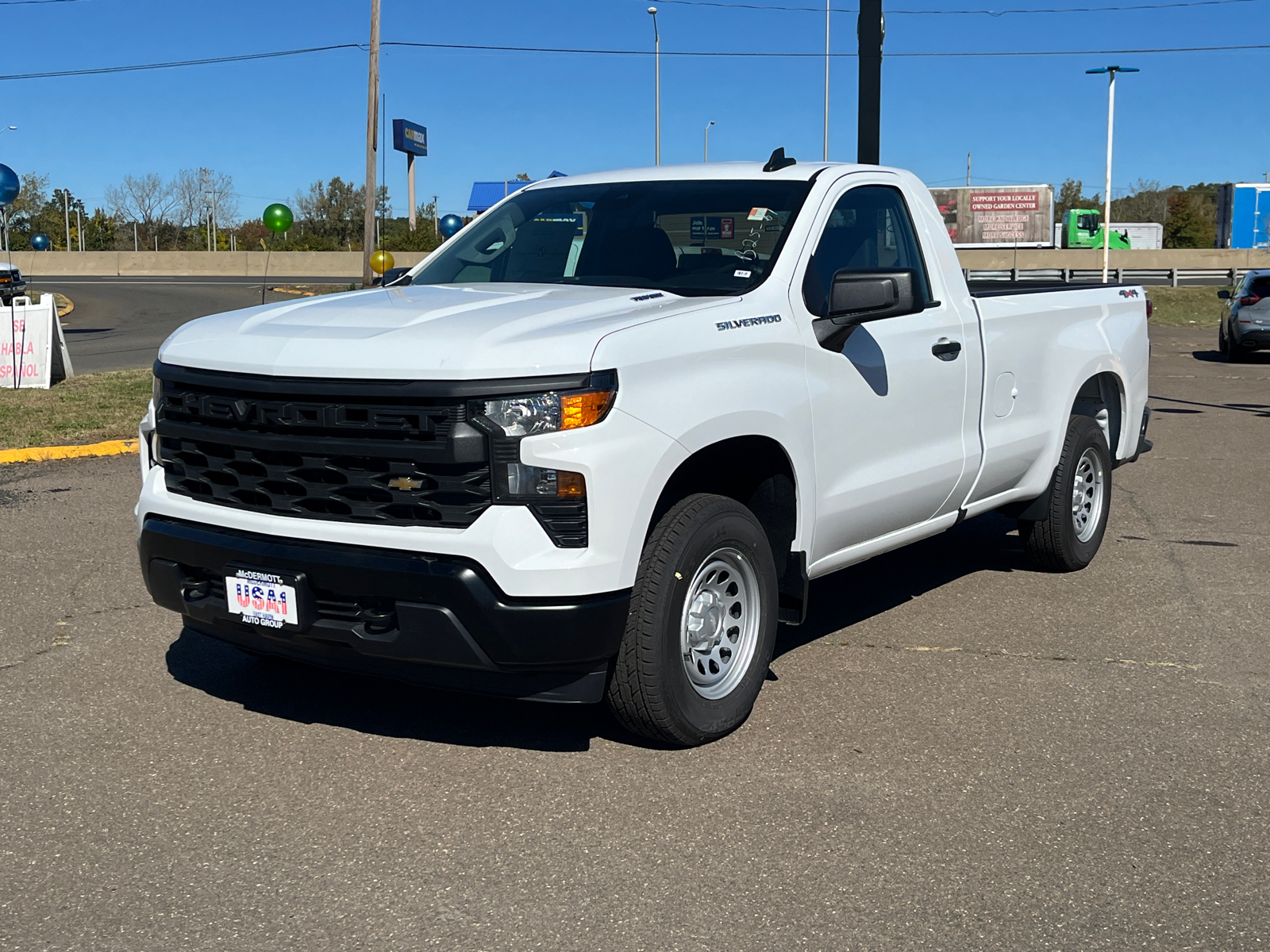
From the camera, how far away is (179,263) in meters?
68.6

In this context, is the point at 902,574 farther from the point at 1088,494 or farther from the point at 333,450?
the point at 333,450

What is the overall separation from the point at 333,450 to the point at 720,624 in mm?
1477

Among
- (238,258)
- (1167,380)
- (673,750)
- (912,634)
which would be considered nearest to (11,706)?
(673,750)

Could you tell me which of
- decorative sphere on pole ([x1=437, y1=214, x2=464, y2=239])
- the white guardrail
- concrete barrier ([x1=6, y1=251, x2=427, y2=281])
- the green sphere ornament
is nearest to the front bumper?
the green sphere ornament

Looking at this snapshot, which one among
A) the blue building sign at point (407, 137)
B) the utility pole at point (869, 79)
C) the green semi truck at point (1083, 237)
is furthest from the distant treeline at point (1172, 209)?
the utility pole at point (869, 79)

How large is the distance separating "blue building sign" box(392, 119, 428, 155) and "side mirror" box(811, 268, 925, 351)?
218ft

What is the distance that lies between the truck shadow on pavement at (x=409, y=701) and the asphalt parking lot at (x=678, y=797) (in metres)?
0.02

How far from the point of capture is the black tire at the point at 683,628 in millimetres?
4199

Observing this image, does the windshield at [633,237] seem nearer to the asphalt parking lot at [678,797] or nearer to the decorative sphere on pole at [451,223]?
the asphalt parking lot at [678,797]

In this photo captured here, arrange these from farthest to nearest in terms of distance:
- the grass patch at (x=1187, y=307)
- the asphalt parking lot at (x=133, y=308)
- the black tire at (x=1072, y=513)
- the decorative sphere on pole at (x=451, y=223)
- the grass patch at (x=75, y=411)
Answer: the decorative sphere on pole at (x=451, y=223)
the grass patch at (x=1187, y=307)
the asphalt parking lot at (x=133, y=308)
the grass patch at (x=75, y=411)
the black tire at (x=1072, y=513)

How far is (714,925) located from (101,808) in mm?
1968

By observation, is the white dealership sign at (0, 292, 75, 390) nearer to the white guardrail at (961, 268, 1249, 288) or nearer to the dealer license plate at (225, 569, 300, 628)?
the dealer license plate at (225, 569, 300, 628)

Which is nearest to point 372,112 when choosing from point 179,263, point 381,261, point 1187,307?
point 381,261

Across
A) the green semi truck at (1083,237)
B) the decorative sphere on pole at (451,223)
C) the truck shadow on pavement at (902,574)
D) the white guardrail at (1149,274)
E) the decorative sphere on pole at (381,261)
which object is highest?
the green semi truck at (1083,237)
